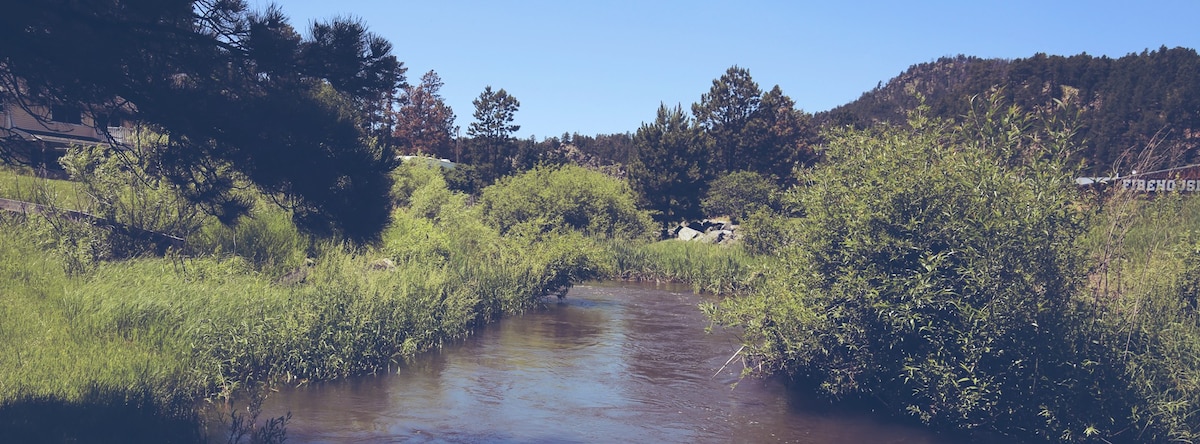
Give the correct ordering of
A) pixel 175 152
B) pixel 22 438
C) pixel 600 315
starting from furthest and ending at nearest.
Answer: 1. pixel 600 315
2. pixel 175 152
3. pixel 22 438

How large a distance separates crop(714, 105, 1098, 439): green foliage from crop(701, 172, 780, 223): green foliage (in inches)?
1165

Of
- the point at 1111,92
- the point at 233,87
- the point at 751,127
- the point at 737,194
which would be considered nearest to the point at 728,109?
the point at 751,127

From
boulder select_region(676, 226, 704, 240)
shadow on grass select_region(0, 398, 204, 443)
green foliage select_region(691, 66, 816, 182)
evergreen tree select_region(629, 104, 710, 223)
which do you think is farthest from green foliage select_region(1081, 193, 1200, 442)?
green foliage select_region(691, 66, 816, 182)

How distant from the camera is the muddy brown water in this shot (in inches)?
447

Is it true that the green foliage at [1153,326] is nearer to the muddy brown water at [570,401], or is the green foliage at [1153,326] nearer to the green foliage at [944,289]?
the green foliage at [944,289]

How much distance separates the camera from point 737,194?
4450cm

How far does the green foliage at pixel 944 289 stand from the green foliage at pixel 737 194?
29599 mm

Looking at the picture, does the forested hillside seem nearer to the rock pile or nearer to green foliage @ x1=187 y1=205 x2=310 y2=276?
the rock pile

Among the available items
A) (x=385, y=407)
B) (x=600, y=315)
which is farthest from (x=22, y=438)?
(x=600, y=315)

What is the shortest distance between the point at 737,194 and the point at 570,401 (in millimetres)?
32525

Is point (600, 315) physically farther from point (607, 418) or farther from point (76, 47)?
point (76, 47)

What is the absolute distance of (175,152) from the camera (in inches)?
317

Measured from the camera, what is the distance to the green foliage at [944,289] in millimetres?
10938

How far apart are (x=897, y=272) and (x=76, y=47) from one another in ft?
32.7
